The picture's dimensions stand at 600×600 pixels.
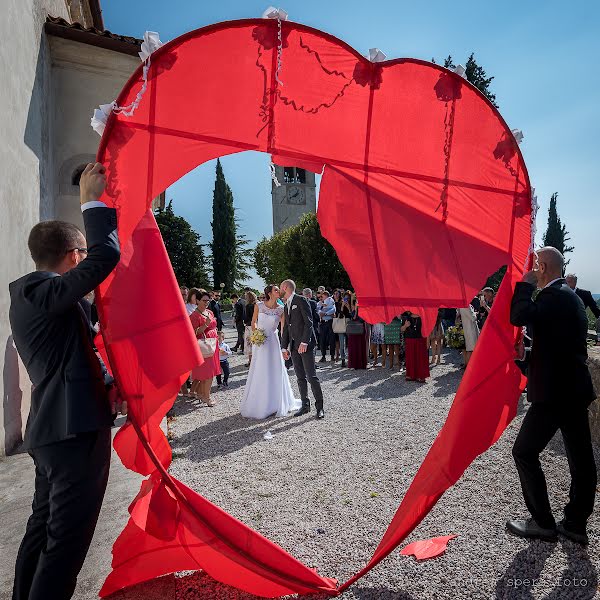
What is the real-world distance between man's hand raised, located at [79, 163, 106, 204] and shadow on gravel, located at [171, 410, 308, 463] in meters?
3.97

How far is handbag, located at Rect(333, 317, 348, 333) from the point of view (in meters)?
12.8

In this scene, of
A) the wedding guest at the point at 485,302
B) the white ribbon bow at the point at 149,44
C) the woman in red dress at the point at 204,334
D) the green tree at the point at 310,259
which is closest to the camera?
the white ribbon bow at the point at 149,44

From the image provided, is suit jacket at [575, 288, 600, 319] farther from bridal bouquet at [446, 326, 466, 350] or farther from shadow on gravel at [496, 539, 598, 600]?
shadow on gravel at [496, 539, 598, 600]

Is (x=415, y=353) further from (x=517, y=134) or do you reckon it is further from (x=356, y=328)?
(x=517, y=134)

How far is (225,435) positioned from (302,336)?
1918 millimetres

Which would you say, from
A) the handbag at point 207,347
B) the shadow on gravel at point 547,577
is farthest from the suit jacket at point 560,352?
the handbag at point 207,347

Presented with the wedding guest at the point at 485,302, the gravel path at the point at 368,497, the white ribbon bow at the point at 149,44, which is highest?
the white ribbon bow at the point at 149,44

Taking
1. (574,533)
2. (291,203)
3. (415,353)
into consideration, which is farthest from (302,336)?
(291,203)

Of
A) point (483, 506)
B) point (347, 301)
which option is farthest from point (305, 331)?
point (347, 301)

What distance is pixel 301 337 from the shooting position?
277 inches

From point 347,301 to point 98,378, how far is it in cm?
1123

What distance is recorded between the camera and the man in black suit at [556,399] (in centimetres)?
298

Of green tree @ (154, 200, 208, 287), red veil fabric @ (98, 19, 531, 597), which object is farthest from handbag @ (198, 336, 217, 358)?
green tree @ (154, 200, 208, 287)

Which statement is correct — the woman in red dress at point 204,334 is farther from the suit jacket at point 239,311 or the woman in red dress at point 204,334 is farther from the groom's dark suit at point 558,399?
the suit jacket at point 239,311
